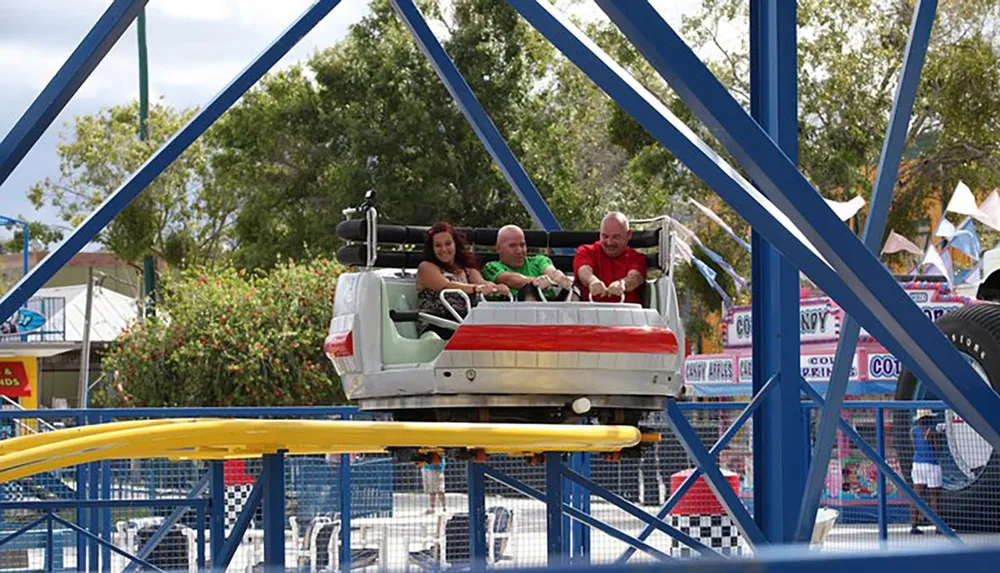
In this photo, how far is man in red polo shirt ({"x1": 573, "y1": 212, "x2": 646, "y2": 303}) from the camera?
27.4 ft

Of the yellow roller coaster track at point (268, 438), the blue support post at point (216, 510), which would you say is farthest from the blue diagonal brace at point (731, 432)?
the yellow roller coaster track at point (268, 438)

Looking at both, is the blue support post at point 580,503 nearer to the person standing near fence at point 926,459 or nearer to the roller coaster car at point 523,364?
the person standing near fence at point 926,459

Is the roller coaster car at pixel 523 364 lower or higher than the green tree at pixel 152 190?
lower

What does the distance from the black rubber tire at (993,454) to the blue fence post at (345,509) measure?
4.38 m

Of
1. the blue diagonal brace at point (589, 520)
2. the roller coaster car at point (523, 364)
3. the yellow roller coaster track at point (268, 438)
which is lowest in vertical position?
the blue diagonal brace at point (589, 520)

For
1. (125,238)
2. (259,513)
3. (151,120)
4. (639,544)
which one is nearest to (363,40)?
(125,238)

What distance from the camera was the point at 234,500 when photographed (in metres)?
12.7

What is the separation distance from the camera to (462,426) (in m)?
5.57

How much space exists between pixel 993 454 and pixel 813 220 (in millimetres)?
6435

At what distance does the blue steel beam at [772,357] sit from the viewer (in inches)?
328

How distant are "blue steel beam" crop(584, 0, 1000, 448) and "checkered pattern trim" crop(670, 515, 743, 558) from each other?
5.58 metres

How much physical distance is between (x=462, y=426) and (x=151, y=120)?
42477 mm

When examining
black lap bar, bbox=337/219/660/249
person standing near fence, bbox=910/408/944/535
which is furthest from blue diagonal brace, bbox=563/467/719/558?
person standing near fence, bbox=910/408/944/535

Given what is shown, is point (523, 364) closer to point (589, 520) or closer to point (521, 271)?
point (521, 271)
